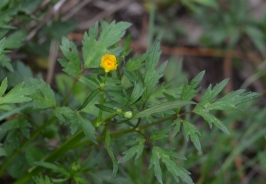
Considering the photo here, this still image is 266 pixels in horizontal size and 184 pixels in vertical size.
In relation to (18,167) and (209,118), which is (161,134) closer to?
(209,118)

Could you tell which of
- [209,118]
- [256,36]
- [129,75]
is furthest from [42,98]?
[256,36]

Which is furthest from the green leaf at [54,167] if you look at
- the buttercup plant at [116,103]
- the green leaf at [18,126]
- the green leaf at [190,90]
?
the green leaf at [190,90]

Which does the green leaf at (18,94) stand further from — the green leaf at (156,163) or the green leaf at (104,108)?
the green leaf at (156,163)

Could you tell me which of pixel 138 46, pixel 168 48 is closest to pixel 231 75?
pixel 168 48

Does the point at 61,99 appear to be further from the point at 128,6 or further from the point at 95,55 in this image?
the point at 128,6

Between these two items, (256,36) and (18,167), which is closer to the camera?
(18,167)

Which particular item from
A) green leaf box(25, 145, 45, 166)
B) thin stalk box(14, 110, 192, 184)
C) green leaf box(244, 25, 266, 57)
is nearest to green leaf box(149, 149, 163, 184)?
thin stalk box(14, 110, 192, 184)

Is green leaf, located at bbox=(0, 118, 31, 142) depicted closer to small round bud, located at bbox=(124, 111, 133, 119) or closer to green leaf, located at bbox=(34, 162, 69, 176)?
green leaf, located at bbox=(34, 162, 69, 176)

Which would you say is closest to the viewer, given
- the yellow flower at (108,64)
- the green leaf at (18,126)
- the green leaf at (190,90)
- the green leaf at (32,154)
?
the yellow flower at (108,64)

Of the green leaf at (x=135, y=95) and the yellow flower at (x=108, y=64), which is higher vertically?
the yellow flower at (x=108, y=64)
